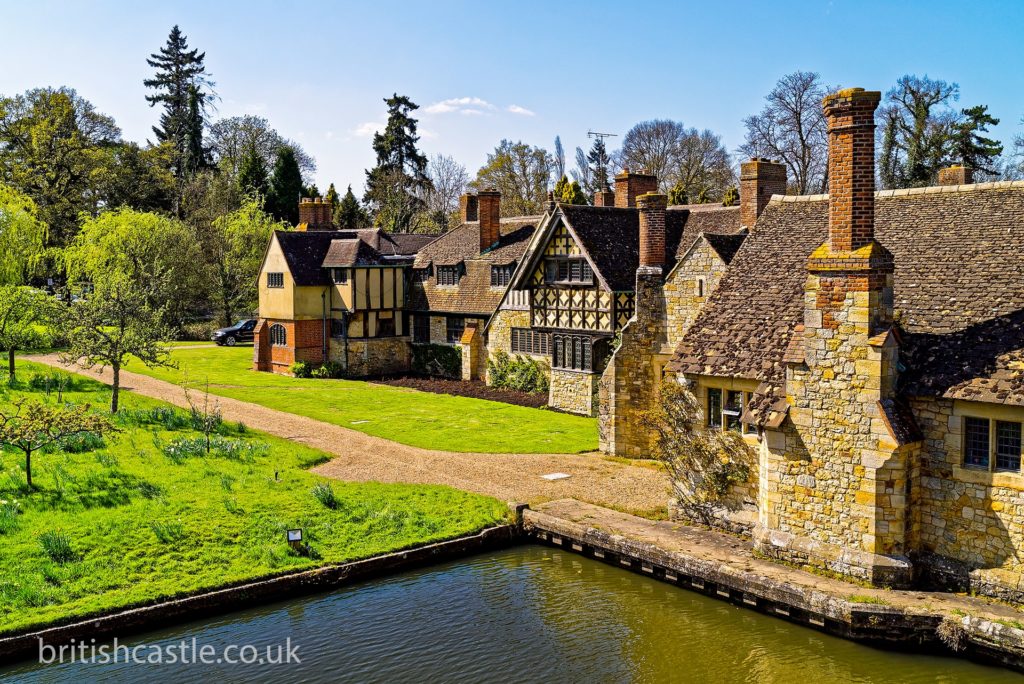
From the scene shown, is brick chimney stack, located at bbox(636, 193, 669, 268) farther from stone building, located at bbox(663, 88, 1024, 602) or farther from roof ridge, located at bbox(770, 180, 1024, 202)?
stone building, located at bbox(663, 88, 1024, 602)

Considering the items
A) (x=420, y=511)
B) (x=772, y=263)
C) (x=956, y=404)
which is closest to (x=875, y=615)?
(x=956, y=404)

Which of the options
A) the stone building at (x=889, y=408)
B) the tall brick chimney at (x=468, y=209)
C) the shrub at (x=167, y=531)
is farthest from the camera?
the tall brick chimney at (x=468, y=209)

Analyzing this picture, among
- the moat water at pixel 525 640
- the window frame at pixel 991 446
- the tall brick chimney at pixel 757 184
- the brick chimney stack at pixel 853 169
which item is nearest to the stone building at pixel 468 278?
the tall brick chimney at pixel 757 184

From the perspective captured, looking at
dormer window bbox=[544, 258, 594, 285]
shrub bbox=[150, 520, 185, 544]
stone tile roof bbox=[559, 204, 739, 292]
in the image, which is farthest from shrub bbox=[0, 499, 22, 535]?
dormer window bbox=[544, 258, 594, 285]

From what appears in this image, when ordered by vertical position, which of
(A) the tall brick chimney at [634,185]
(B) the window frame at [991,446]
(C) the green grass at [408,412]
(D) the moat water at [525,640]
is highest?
(A) the tall brick chimney at [634,185]

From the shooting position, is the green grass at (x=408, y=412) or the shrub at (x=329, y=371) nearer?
the green grass at (x=408, y=412)

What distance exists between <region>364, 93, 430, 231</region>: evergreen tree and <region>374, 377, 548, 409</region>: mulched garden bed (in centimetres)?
3590

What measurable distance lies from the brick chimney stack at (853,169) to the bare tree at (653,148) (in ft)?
195

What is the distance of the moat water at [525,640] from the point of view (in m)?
13.0

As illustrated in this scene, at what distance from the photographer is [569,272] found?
30969mm

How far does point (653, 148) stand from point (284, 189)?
32.4 metres

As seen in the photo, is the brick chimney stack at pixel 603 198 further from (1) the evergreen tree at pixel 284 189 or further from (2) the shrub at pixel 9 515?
(1) the evergreen tree at pixel 284 189

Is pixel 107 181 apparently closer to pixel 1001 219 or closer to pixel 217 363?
pixel 217 363

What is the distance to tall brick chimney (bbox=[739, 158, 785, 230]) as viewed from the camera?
24938 mm
